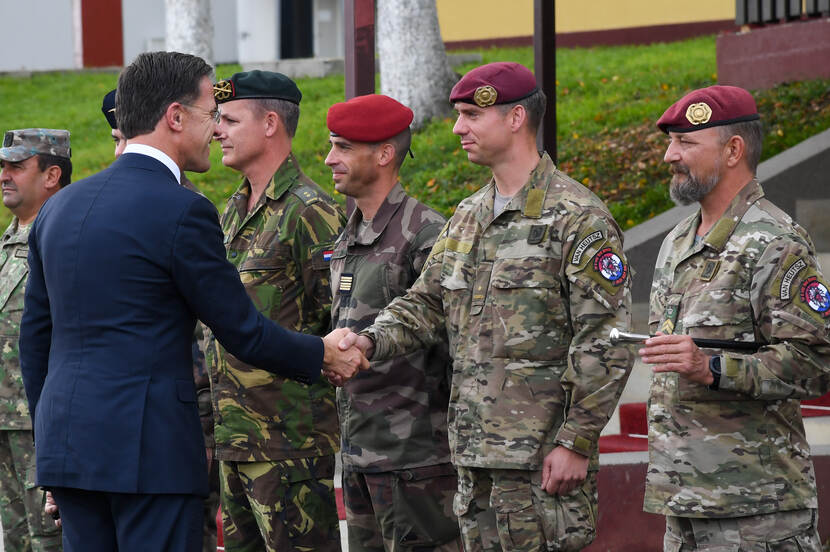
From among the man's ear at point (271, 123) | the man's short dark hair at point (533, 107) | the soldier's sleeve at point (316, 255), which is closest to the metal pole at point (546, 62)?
the man's ear at point (271, 123)

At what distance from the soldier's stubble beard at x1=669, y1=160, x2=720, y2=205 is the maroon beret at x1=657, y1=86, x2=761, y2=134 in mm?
130

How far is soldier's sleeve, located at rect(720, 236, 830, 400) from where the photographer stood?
3518 mm

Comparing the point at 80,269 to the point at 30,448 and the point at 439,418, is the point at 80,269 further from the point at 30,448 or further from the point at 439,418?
the point at 30,448

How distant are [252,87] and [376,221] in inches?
30.7

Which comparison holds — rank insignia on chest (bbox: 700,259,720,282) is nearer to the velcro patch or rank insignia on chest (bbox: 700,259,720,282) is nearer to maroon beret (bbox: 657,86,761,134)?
the velcro patch

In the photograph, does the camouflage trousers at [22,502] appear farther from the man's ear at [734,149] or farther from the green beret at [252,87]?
the man's ear at [734,149]

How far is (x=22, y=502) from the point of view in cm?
544

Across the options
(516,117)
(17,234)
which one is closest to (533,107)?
(516,117)

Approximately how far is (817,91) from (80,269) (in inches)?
362

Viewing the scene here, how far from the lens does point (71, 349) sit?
340 cm

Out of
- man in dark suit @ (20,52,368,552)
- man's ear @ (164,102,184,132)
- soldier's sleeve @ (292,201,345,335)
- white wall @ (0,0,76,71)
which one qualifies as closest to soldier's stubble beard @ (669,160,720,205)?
soldier's sleeve @ (292,201,345,335)

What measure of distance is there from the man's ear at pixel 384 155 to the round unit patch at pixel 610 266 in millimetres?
1102

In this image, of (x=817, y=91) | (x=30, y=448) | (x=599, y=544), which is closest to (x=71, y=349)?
(x=30, y=448)

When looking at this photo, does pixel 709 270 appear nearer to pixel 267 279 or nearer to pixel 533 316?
pixel 533 316
